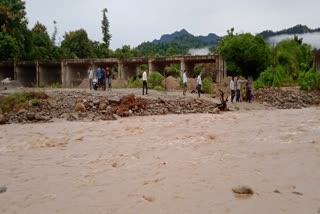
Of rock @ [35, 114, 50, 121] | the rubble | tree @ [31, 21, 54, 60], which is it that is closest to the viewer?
rock @ [35, 114, 50, 121]

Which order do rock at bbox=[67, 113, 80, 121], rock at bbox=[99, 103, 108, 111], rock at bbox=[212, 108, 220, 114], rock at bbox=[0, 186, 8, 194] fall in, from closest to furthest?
1. rock at bbox=[0, 186, 8, 194]
2. rock at bbox=[67, 113, 80, 121]
3. rock at bbox=[99, 103, 108, 111]
4. rock at bbox=[212, 108, 220, 114]

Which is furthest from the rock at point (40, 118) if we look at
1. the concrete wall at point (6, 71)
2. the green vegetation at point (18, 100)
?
the concrete wall at point (6, 71)

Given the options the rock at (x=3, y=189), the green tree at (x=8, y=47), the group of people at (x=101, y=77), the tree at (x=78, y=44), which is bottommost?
the rock at (x=3, y=189)

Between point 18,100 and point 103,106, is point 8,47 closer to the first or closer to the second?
point 18,100

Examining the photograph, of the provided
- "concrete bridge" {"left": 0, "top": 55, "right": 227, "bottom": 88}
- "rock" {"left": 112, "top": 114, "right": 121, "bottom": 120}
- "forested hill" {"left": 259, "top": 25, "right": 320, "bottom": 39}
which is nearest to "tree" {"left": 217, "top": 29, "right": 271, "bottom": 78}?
"concrete bridge" {"left": 0, "top": 55, "right": 227, "bottom": 88}

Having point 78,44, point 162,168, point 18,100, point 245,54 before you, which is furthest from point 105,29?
point 162,168

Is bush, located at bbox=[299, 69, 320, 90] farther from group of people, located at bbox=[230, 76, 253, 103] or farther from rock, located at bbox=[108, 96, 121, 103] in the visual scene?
rock, located at bbox=[108, 96, 121, 103]

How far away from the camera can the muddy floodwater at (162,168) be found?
6023 millimetres

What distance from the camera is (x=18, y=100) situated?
18.3 m

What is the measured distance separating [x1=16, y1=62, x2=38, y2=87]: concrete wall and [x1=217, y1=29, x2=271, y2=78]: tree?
1914 cm

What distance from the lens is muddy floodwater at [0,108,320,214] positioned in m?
6.02

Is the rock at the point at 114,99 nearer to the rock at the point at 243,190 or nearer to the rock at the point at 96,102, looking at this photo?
the rock at the point at 96,102

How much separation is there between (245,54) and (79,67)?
16.9m

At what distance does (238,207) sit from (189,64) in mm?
29498
